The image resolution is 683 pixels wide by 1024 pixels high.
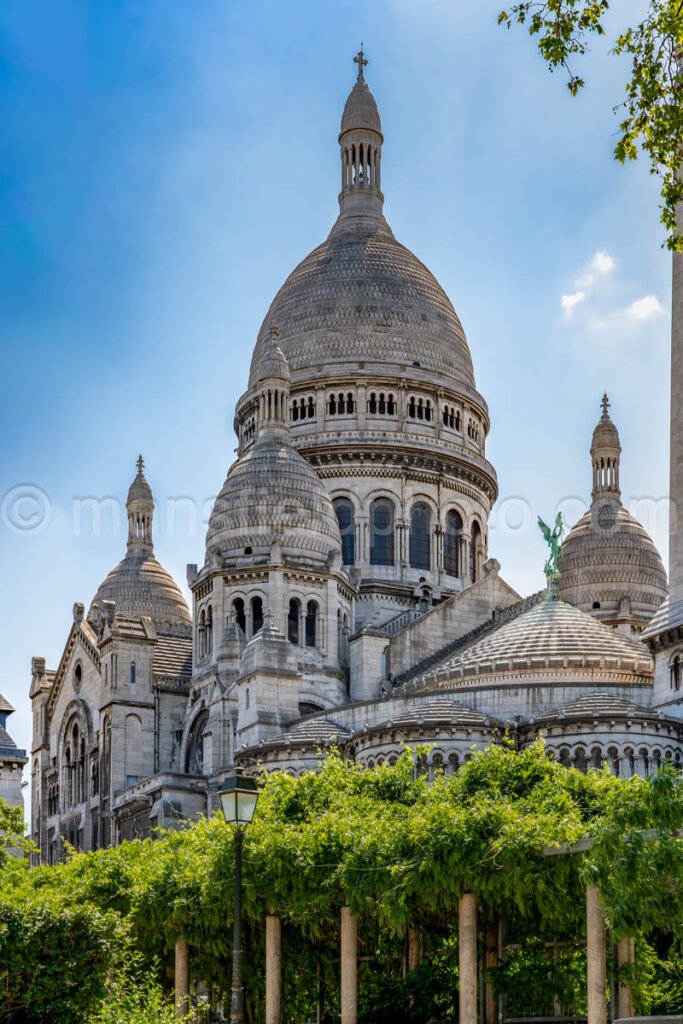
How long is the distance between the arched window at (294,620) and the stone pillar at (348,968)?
32119 mm

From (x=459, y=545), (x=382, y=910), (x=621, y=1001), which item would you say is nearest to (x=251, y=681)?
(x=459, y=545)

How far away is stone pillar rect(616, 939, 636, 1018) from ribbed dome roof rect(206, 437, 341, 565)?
38675mm

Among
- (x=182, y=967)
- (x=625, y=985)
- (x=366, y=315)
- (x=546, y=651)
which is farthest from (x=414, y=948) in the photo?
(x=366, y=315)

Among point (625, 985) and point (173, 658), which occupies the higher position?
point (173, 658)

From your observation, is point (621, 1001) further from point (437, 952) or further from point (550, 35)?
point (550, 35)

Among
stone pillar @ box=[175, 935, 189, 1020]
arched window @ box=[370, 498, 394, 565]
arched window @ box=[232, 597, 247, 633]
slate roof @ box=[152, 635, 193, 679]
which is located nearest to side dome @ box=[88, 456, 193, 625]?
slate roof @ box=[152, 635, 193, 679]

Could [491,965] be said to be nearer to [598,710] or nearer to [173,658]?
[598,710]

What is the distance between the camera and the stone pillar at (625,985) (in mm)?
34062

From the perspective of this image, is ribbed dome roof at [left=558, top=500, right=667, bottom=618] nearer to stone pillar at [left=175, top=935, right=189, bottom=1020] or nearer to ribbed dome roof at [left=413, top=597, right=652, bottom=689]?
ribbed dome roof at [left=413, top=597, right=652, bottom=689]

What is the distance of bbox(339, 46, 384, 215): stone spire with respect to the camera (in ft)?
310

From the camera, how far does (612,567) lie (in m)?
80.9

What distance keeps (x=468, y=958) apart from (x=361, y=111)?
217 ft

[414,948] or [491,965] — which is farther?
[414,948]

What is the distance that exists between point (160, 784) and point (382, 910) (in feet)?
104
